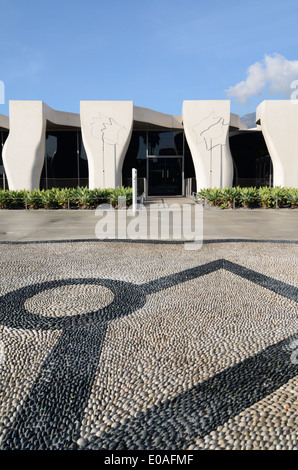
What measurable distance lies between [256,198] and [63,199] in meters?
10.6

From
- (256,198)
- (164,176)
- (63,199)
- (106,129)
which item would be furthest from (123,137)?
(256,198)

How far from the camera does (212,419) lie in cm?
268

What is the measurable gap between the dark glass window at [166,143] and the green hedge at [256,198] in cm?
1091

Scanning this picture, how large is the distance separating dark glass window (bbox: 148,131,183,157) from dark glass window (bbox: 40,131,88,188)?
5896 millimetres

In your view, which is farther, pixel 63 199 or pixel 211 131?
pixel 211 131

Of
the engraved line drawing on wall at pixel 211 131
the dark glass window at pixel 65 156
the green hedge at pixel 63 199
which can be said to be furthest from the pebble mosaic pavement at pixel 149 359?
the dark glass window at pixel 65 156

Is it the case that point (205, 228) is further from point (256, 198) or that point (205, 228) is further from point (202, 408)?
point (202, 408)

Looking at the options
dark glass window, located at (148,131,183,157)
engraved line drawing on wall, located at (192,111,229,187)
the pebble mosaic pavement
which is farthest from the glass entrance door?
the pebble mosaic pavement

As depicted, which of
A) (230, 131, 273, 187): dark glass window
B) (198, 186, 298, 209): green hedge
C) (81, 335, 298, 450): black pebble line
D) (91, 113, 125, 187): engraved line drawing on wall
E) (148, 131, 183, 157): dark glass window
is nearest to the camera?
(81, 335, 298, 450): black pebble line

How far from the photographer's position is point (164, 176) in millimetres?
30828

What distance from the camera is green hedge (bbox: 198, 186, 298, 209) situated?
20.0 meters

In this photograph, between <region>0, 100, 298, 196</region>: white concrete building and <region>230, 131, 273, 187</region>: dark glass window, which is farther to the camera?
<region>230, 131, 273, 187</region>: dark glass window

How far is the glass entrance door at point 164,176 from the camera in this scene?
100ft

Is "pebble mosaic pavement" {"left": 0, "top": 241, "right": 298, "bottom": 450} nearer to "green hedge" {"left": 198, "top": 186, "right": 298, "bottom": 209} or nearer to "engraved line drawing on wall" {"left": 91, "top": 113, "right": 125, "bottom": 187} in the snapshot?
"green hedge" {"left": 198, "top": 186, "right": 298, "bottom": 209}
